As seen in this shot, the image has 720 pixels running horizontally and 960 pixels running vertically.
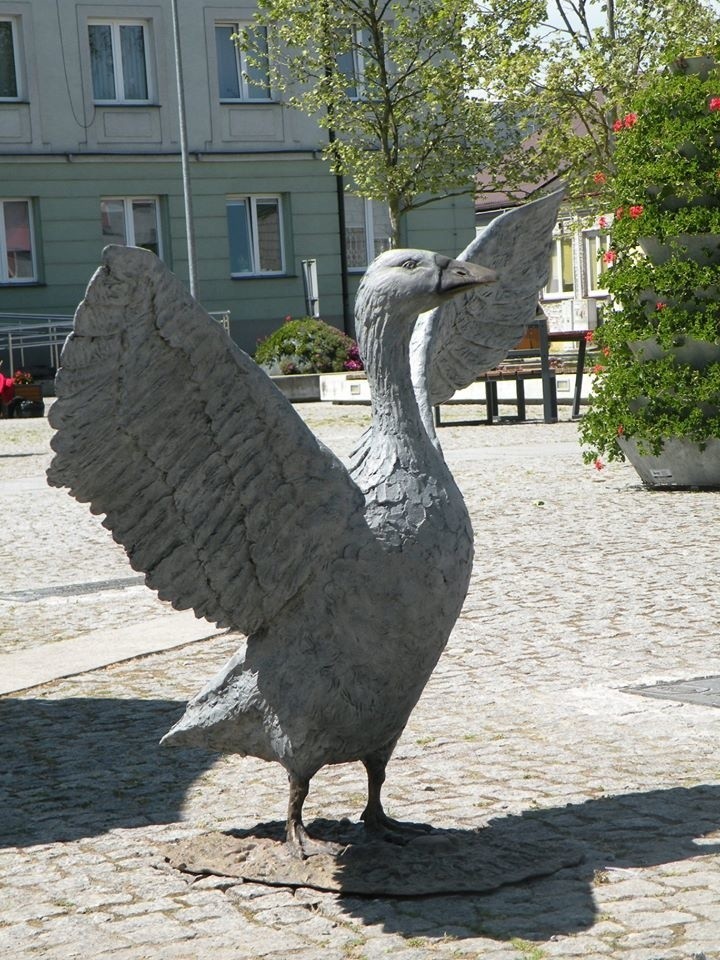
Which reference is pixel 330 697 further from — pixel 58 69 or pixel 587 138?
pixel 58 69

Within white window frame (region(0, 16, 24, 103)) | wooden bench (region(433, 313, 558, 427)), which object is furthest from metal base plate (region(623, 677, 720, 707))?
white window frame (region(0, 16, 24, 103))

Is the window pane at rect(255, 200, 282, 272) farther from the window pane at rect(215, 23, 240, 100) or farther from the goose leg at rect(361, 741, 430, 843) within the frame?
the goose leg at rect(361, 741, 430, 843)

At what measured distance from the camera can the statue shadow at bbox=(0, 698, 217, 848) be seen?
459 cm

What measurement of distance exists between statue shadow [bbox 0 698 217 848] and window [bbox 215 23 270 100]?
27559mm

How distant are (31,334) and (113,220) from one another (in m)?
3.79

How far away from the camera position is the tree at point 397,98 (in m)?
27.6

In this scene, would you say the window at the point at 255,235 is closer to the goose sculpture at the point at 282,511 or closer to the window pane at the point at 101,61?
the window pane at the point at 101,61

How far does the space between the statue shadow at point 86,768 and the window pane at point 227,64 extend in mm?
27977

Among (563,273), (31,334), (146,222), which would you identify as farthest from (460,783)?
(563,273)

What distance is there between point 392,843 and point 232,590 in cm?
82

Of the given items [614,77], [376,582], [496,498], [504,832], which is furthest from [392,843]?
[614,77]

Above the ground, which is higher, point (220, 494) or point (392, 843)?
point (220, 494)

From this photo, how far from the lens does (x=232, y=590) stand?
12.4ft

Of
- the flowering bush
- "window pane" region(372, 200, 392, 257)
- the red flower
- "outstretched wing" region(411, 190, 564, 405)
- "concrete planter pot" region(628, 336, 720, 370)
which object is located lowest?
the flowering bush
